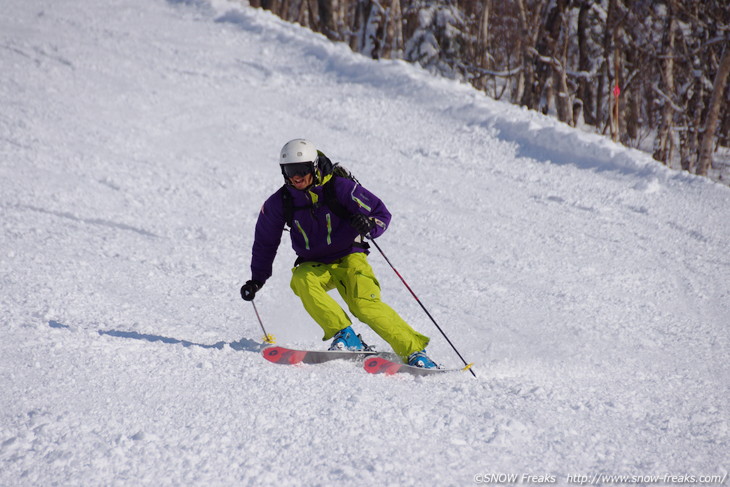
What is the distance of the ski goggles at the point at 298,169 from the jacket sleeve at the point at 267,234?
0.19 metres

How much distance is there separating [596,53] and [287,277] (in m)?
21.8

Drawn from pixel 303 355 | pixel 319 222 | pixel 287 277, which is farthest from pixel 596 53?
pixel 303 355

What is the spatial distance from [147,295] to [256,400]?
2.56 m

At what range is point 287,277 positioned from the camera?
6473 mm

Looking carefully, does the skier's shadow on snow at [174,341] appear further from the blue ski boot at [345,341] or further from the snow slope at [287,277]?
the blue ski boot at [345,341]

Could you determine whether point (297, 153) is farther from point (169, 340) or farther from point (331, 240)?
point (169, 340)

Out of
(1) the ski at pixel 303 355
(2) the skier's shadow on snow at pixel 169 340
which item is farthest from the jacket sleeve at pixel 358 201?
(2) the skier's shadow on snow at pixel 169 340

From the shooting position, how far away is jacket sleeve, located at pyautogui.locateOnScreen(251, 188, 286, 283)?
14.0ft

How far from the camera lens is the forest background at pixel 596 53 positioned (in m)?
17.2

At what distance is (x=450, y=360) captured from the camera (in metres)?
4.78

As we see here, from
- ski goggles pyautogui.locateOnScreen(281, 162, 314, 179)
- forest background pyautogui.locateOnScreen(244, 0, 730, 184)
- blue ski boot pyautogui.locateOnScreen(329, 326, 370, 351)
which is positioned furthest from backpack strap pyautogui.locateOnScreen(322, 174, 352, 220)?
forest background pyautogui.locateOnScreen(244, 0, 730, 184)

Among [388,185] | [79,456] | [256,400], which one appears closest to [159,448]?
[79,456]

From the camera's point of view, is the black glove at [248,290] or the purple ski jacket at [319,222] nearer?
the purple ski jacket at [319,222]

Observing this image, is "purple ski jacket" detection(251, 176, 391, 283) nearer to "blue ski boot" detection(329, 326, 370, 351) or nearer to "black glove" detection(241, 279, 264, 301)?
"black glove" detection(241, 279, 264, 301)
